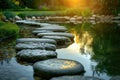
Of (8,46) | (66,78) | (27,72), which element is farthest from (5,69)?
(8,46)

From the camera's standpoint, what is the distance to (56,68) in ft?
21.2

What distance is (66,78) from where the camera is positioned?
19.3 ft

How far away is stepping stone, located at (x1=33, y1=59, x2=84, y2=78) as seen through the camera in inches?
250

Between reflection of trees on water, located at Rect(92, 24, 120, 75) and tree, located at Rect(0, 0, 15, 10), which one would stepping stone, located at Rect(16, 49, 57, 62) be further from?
tree, located at Rect(0, 0, 15, 10)

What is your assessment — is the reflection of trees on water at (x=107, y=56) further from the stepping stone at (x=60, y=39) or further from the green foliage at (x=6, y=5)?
the green foliage at (x=6, y=5)

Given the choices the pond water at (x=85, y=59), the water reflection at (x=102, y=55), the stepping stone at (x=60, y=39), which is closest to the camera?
the pond water at (x=85, y=59)

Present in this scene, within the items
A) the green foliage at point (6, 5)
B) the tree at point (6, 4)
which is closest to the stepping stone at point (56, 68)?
the green foliage at point (6, 5)

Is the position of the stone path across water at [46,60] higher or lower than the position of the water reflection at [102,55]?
higher

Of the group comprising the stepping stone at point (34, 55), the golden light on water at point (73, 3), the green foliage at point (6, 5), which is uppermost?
the stepping stone at point (34, 55)

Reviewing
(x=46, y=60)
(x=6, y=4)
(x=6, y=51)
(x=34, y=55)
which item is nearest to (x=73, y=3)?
(x=6, y=4)

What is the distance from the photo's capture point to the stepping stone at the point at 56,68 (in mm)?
6348

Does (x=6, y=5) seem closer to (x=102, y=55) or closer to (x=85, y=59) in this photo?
(x=102, y=55)

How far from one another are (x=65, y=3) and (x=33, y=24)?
37.2 meters

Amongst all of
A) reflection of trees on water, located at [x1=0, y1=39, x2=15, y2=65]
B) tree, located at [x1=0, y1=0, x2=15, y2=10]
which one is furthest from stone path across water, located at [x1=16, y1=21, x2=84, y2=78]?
tree, located at [x1=0, y1=0, x2=15, y2=10]
